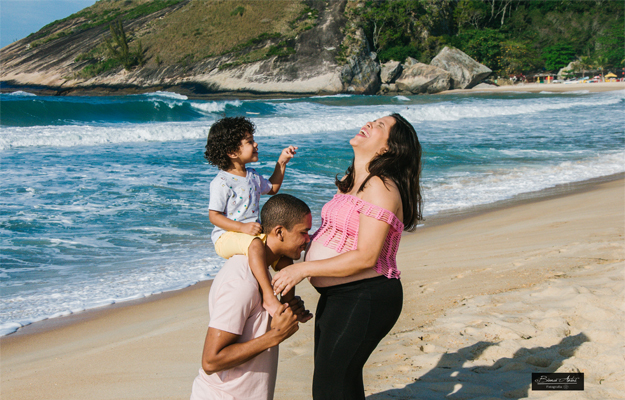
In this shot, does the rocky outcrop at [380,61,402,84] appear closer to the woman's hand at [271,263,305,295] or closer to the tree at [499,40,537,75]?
the tree at [499,40,537,75]

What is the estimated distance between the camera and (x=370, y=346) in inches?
74.6

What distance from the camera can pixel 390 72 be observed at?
52812mm

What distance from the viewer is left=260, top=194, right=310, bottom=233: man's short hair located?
183 cm

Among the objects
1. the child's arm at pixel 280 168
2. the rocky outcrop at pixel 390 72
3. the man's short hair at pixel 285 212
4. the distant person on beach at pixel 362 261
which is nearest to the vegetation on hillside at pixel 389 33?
the rocky outcrop at pixel 390 72

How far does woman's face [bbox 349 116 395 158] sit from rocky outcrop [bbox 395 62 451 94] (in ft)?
169

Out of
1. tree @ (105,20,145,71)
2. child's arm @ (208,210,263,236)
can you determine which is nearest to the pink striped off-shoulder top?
child's arm @ (208,210,263,236)

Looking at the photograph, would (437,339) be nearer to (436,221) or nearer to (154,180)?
(436,221)

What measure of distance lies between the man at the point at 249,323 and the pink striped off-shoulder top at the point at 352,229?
0.13 metres

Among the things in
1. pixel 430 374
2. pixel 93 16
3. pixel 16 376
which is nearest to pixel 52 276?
pixel 16 376

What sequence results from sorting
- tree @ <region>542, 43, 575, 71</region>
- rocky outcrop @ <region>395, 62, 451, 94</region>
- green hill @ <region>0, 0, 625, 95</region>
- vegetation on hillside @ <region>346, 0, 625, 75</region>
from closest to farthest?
rocky outcrop @ <region>395, 62, 451, 94</region>
green hill @ <region>0, 0, 625, 95</region>
vegetation on hillside @ <region>346, 0, 625, 75</region>
tree @ <region>542, 43, 575, 71</region>

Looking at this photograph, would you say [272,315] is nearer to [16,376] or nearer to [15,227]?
[16,376]

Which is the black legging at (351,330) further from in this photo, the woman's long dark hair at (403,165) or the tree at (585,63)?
the tree at (585,63)

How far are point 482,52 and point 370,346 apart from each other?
62340mm

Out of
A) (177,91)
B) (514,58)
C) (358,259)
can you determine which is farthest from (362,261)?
(514,58)
